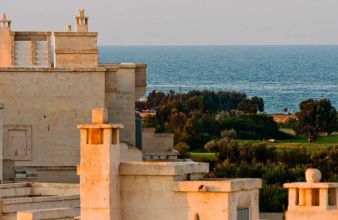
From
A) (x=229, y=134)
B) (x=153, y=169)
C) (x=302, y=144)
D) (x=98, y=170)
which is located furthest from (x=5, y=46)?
(x=229, y=134)

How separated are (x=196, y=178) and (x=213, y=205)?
0.81 meters

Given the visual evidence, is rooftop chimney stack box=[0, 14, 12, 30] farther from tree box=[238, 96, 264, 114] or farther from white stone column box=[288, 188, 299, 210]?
tree box=[238, 96, 264, 114]

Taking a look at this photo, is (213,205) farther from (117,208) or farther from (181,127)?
(181,127)

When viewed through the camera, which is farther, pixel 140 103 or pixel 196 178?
pixel 140 103

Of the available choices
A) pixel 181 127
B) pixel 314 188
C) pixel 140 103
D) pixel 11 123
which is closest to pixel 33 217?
pixel 314 188

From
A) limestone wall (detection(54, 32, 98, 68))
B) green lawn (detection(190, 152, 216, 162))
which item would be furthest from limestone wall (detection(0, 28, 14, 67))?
green lawn (detection(190, 152, 216, 162))

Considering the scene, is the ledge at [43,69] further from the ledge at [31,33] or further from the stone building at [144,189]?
the stone building at [144,189]

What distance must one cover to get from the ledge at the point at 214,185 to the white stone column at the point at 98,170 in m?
0.70

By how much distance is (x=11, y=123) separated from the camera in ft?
142

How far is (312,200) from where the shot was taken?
777 inches

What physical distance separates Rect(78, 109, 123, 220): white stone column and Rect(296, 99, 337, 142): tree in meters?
67.4

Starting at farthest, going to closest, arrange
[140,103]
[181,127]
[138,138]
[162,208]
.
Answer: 1. [140,103]
2. [181,127]
3. [138,138]
4. [162,208]

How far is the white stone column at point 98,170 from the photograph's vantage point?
2084 centimetres

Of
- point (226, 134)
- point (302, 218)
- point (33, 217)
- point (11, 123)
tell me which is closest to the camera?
point (302, 218)
